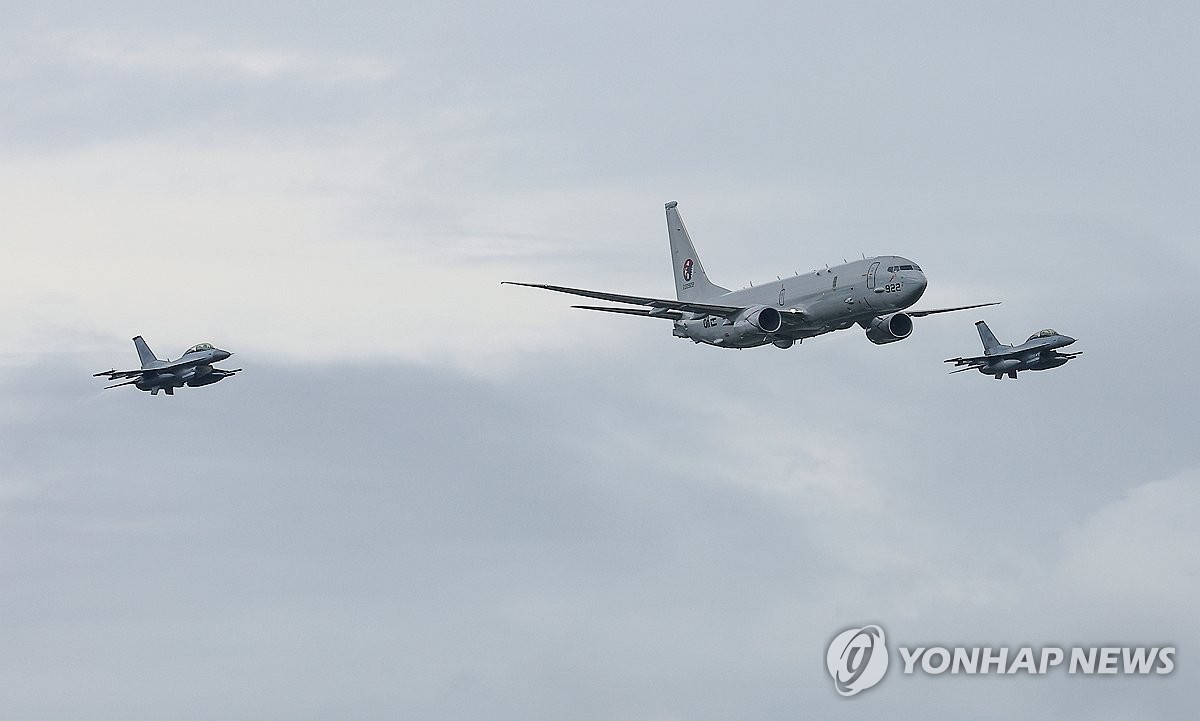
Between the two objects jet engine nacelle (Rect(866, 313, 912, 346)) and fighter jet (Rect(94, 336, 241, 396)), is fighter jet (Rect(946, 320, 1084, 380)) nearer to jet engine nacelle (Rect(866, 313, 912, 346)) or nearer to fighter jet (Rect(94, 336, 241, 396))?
jet engine nacelle (Rect(866, 313, 912, 346))

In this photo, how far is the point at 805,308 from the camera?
11806 cm

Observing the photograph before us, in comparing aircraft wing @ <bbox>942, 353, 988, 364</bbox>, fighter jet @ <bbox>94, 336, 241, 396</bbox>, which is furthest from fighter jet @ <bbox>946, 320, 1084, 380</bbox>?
fighter jet @ <bbox>94, 336, 241, 396</bbox>

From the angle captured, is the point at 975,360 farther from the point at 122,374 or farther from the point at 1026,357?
the point at 122,374

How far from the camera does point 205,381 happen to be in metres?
125

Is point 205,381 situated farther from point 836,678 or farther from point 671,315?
point 836,678

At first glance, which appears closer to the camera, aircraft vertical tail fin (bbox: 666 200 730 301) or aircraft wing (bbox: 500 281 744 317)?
aircraft wing (bbox: 500 281 744 317)

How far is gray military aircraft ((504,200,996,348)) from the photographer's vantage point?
114750mm

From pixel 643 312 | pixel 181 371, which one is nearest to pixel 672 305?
pixel 643 312

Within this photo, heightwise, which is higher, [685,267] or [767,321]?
[685,267]

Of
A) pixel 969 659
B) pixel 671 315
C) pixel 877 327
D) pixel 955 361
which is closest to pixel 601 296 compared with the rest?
pixel 671 315

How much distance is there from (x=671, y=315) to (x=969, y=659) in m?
39.1

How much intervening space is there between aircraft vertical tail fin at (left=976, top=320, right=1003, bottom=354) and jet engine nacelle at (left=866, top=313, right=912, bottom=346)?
37.6 feet

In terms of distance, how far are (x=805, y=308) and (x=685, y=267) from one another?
24626 millimetres

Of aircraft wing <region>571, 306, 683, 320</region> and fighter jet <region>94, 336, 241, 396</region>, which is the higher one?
aircraft wing <region>571, 306, 683, 320</region>
